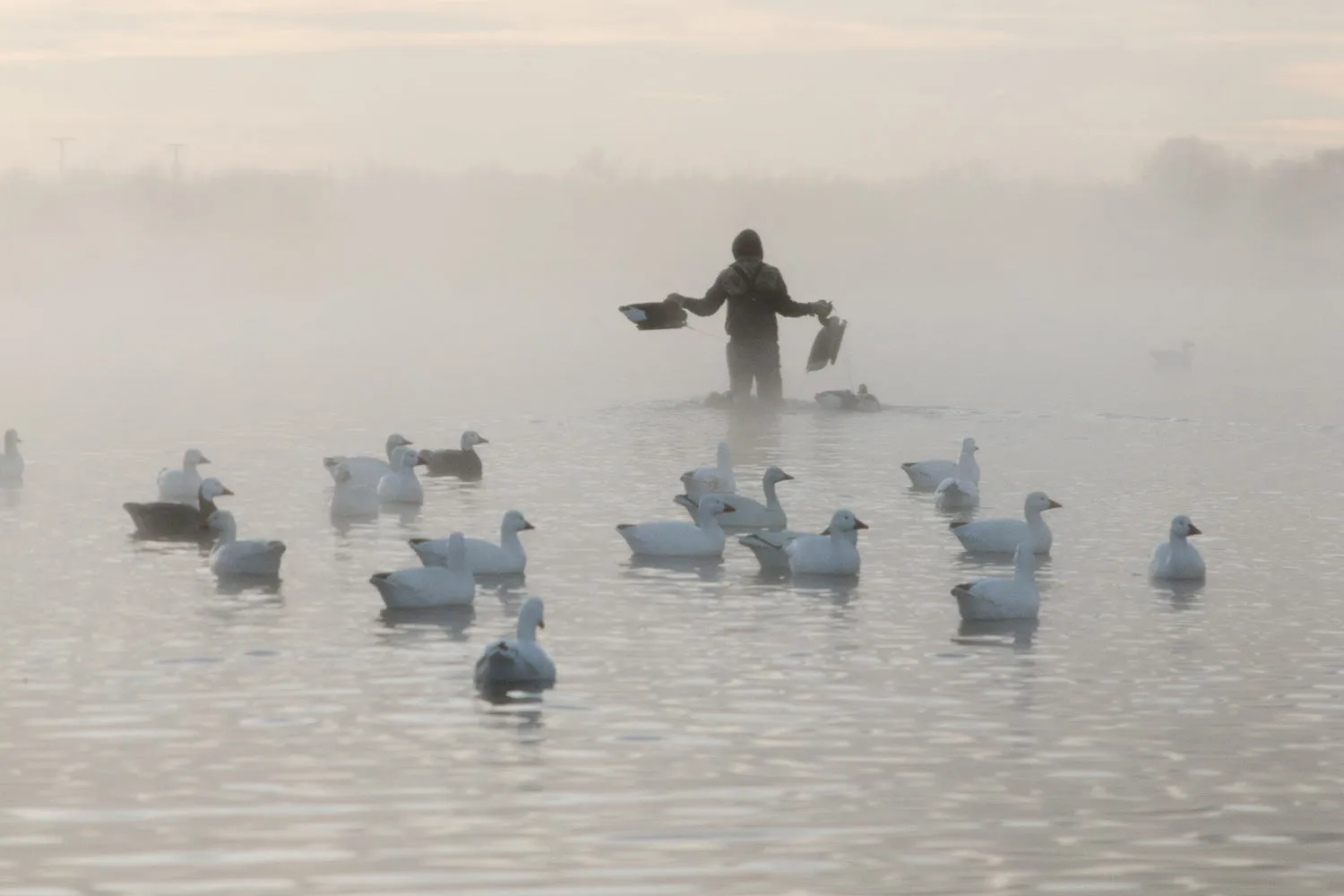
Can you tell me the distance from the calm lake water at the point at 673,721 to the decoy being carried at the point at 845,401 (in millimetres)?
14639

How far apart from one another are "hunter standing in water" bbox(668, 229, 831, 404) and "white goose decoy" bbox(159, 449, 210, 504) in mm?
12082

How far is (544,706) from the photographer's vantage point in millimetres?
15883

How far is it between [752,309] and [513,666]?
2475cm

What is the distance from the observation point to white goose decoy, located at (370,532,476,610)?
19.7 metres

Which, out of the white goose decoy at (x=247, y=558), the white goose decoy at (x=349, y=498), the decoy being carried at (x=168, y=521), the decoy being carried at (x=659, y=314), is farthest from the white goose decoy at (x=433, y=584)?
the decoy being carried at (x=659, y=314)

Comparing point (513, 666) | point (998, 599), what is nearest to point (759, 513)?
point (998, 599)

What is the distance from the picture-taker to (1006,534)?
23844 millimetres

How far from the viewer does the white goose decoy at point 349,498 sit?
26.9m

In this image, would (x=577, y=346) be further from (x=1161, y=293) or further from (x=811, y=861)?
(x=1161, y=293)

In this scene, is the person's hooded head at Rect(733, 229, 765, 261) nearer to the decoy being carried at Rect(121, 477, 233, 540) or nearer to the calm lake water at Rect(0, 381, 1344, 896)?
the calm lake water at Rect(0, 381, 1344, 896)

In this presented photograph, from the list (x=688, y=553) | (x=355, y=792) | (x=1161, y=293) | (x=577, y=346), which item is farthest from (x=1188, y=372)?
(x=1161, y=293)

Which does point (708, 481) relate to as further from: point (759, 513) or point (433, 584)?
point (433, 584)

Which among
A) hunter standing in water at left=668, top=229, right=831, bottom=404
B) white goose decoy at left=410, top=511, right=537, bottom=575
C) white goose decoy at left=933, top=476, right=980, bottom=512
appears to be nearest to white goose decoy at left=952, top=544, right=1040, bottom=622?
white goose decoy at left=410, top=511, right=537, bottom=575

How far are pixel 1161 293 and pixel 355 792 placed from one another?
19054 cm
